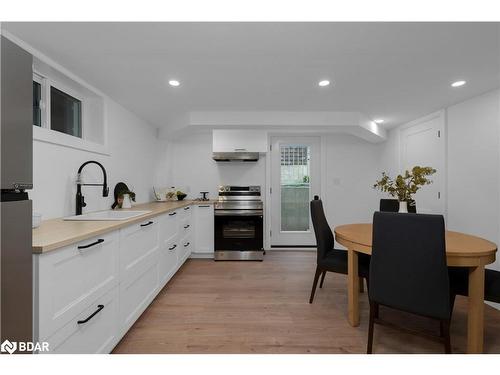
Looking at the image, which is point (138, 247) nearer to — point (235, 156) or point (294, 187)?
point (235, 156)

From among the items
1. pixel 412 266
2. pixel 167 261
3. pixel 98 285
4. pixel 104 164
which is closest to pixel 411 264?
pixel 412 266

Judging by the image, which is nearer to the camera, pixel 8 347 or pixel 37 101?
pixel 8 347

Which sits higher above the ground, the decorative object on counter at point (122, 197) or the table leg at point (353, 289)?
the decorative object on counter at point (122, 197)

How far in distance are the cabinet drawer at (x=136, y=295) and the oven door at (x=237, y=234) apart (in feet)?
4.42

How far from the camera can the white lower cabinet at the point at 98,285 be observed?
1054mm

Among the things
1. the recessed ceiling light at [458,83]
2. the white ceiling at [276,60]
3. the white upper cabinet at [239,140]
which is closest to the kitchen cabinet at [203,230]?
the white upper cabinet at [239,140]

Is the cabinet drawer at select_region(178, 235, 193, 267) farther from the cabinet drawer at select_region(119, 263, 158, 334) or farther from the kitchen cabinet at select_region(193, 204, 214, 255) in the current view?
the cabinet drawer at select_region(119, 263, 158, 334)

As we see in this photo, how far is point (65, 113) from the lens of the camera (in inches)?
87.7

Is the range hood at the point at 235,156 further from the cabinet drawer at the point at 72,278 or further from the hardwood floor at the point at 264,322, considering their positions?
the cabinet drawer at the point at 72,278

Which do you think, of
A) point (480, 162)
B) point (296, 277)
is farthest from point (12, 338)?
point (480, 162)

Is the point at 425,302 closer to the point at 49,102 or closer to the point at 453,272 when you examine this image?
the point at 453,272

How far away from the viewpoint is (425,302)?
4.49 ft

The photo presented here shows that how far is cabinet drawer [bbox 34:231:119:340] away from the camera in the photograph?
1021 millimetres

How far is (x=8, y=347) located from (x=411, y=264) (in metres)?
1.97
